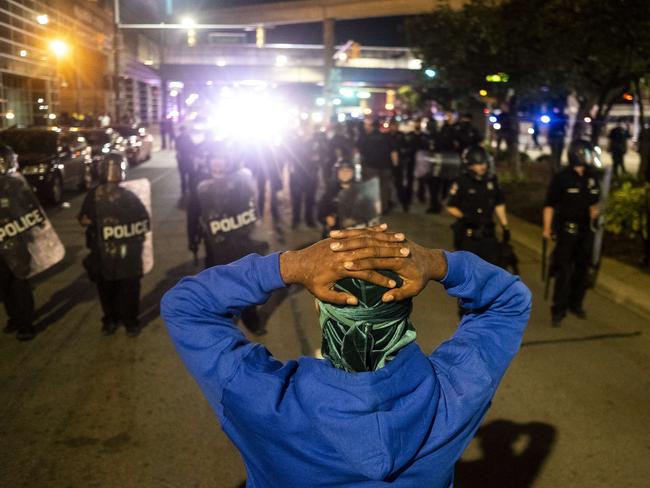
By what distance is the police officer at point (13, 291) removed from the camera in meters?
5.87

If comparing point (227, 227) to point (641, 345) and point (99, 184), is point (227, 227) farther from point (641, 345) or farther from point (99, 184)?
point (641, 345)

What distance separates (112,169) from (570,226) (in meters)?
4.19

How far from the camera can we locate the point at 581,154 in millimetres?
6340

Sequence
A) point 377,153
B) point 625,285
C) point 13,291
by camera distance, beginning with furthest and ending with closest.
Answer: point 377,153 → point 625,285 → point 13,291

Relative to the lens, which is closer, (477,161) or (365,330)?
(365,330)

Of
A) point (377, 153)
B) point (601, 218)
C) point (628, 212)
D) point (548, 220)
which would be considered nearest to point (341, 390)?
point (548, 220)

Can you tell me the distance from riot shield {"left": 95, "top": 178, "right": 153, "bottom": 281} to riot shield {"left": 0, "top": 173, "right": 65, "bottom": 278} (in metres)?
0.57

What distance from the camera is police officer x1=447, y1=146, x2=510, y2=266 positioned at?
6.50 m

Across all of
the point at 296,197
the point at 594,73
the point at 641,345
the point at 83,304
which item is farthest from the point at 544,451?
the point at 594,73

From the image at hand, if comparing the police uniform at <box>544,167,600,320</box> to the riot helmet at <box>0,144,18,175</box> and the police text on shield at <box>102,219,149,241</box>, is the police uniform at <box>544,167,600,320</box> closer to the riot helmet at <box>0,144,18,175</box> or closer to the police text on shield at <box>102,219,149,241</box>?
the police text on shield at <box>102,219,149,241</box>

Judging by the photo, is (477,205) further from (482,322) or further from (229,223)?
(482,322)

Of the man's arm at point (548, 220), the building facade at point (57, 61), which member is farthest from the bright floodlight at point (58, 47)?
the man's arm at point (548, 220)

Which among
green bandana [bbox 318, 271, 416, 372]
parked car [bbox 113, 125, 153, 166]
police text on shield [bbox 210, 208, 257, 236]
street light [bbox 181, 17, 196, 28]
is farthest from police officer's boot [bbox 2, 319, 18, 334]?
street light [bbox 181, 17, 196, 28]

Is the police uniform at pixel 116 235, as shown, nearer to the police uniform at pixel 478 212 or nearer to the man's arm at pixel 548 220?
the police uniform at pixel 478 212
